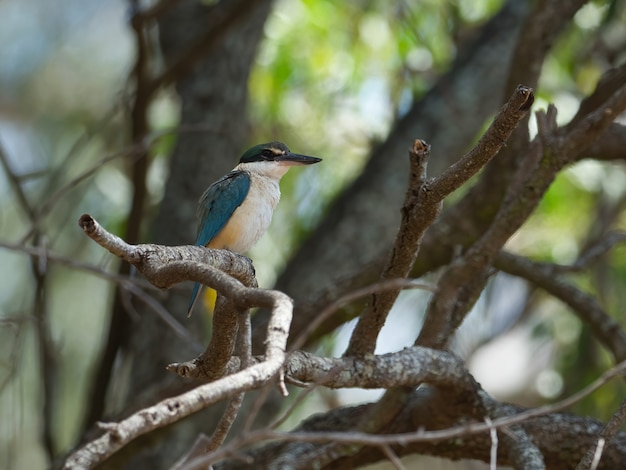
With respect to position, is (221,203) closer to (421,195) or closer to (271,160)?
(271,160)

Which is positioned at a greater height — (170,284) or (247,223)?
(247,223)

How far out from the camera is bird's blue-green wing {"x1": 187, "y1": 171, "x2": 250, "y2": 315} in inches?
184

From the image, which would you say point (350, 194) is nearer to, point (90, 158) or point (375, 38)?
point (375, 38)

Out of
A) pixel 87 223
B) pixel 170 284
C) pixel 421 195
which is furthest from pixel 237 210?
pixel 87 223

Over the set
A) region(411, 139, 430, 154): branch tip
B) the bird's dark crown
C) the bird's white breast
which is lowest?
region(411, 139, 430, 154): branch tip

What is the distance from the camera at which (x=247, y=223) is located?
467cm

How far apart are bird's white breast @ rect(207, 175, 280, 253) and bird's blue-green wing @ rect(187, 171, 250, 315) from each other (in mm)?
27

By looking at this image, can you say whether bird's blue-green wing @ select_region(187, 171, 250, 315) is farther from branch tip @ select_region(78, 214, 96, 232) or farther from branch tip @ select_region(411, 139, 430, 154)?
branch tip @ select_region(78, 214, 96, 232)

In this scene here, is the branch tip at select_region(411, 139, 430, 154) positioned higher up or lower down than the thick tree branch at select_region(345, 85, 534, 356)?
higher up

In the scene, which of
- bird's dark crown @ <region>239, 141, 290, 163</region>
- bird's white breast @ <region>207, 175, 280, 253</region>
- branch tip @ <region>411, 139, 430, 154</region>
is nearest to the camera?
branch tip @ <region>411, 139, 430, 154</region>

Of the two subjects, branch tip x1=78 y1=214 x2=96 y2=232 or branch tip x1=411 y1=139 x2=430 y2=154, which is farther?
branch tip x1=411 y1=139 x2=430 y2=154

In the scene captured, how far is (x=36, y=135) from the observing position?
9953 mm

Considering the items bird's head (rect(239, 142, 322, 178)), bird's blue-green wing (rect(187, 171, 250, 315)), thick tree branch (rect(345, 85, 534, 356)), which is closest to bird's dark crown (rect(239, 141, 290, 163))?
bird's head (rect(239, 142, 322, 178))

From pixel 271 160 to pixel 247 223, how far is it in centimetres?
55
